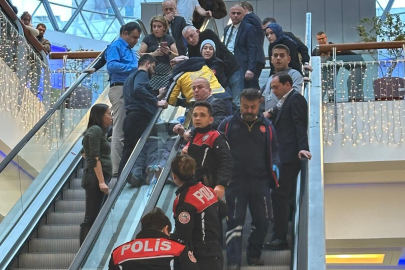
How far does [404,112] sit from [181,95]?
413 cm

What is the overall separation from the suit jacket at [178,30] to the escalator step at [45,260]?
4.79 metres

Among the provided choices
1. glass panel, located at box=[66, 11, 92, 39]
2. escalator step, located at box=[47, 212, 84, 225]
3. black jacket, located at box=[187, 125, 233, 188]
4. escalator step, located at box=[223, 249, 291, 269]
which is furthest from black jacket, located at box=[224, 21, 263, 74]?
glass panel, located at box=[66, 11, 92, 39]

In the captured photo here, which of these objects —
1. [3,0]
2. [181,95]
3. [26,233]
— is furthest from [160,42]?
[26,233]

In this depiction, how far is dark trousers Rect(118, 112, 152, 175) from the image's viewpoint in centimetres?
915

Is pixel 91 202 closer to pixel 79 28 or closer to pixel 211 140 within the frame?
pixel 211 140

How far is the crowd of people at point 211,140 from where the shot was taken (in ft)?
20.7

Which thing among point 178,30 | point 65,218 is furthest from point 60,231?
point 178,30

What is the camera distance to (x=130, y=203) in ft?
25.0

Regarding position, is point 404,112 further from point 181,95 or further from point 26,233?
point 26,233

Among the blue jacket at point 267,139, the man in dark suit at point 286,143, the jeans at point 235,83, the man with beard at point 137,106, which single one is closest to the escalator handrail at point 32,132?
the man with beard at point 137,106

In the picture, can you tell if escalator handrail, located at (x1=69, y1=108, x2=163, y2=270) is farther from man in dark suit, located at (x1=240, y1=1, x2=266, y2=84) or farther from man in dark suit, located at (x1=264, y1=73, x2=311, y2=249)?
man in dark suit, located at (x1=240, y1=1, x2=266, y2=84)

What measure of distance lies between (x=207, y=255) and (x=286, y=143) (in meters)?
2.10

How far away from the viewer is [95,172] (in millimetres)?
8109

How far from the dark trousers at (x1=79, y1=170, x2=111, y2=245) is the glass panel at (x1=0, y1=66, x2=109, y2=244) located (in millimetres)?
1114
